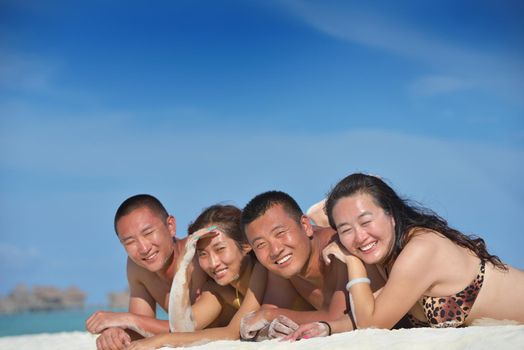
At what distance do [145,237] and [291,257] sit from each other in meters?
1.79

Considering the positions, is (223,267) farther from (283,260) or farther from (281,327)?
(281,327)

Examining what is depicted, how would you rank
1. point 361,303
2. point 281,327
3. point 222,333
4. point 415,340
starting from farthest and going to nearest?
point 222,333, point 281,327, point 361,303, point 415,340

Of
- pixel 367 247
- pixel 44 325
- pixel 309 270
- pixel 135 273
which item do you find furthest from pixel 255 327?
pixel 44 325

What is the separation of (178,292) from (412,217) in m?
2.48

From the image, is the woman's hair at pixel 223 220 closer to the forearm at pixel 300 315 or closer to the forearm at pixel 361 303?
the forearm at pixel 300 315

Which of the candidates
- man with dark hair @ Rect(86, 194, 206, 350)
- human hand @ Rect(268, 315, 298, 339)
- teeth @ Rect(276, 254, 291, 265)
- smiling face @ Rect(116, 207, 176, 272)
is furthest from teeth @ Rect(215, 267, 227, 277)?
human hand @ Rect(268, 315, 298, 339)

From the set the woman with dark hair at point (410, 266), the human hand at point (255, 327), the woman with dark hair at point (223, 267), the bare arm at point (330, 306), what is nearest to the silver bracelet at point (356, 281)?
the woman with dark hair at point (410, 266)

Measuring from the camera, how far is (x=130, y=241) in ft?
22.9

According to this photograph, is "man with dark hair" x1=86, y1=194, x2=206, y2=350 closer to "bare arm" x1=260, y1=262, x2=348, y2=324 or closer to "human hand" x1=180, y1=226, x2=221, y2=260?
"human hand" x1=180, y1=226, x2=221, y2=260

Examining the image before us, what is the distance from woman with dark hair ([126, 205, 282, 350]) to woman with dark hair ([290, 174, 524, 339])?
1.25 metres

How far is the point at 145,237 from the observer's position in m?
6.98

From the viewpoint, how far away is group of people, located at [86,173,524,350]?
5230mm

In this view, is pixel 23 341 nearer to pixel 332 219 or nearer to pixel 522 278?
pixel 332 219

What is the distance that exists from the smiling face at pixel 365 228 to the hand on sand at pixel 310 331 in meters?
0.62
